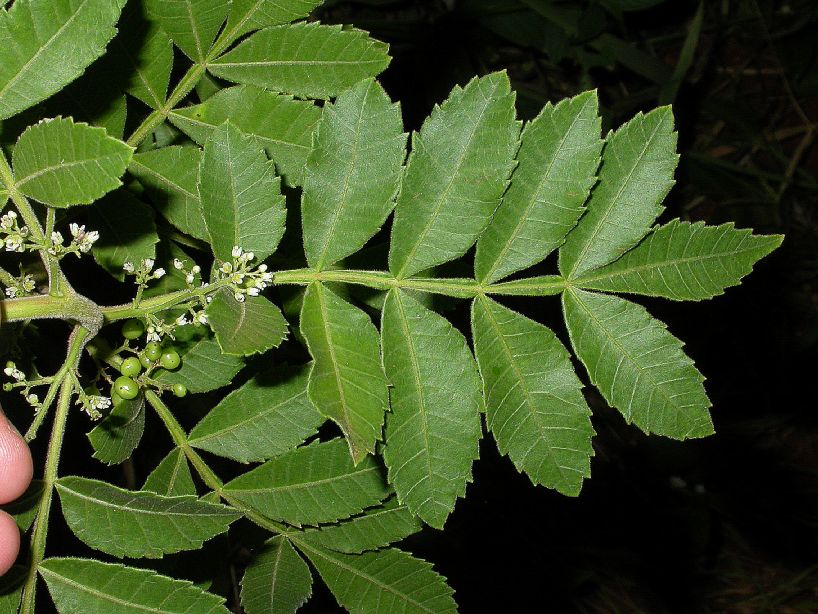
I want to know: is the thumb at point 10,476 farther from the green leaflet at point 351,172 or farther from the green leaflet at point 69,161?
the green leaflet at point 351,172

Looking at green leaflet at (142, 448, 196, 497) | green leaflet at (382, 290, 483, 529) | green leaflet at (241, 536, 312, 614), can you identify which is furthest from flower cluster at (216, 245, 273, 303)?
green leaflet at (241, 536, 312, 614)

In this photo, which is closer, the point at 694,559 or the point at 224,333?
the point at 224,333

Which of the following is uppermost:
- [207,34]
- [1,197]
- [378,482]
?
[207,34]

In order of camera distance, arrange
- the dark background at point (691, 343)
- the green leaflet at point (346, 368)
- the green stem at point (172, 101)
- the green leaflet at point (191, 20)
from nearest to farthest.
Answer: the green leaflet at point (346, 368), the green leaflet at point (191, 20), the green stem at point (172, 101), the dark background at point (691, 343)

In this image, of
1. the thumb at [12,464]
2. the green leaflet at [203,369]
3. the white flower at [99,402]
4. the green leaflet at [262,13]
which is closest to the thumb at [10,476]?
the thumb at [12,464]

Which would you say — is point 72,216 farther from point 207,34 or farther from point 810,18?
point 810,18

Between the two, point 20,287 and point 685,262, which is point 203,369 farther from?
point 685,262

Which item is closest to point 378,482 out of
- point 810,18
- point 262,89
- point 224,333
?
point 224,333
